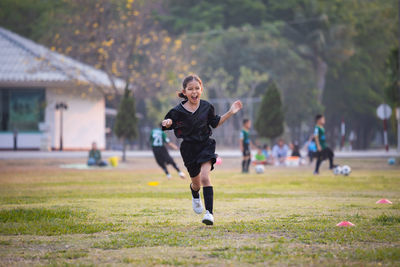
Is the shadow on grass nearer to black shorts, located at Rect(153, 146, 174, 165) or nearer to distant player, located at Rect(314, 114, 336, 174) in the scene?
black shorts, located at Rect(153, 146, 174, 165)

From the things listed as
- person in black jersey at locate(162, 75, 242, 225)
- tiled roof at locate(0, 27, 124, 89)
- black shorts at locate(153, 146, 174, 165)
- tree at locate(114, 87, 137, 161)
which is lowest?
black shorts at locate(153, 146, 174, 165)

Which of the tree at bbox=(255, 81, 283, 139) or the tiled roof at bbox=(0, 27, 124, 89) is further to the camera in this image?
the tiled roof at bbox=(0, 27, 124, 89)

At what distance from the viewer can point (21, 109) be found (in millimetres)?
43344

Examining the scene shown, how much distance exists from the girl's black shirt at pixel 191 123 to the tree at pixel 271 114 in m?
27.2

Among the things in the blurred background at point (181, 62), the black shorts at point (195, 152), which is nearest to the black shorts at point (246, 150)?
the black shorts at point (195, 152)

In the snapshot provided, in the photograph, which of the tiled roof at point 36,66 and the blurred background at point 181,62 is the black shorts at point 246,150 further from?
the tiled roof at point 36,66

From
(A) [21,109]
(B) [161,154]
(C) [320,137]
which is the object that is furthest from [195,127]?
(A) [21,109]

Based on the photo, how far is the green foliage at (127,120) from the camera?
33.9 m

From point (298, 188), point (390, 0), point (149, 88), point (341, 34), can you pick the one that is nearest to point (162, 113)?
point (149, 88)

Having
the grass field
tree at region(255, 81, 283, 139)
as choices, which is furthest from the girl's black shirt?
tree at region(255, 81, 283, 139)

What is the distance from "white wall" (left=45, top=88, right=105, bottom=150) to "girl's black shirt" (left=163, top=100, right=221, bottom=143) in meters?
36.0

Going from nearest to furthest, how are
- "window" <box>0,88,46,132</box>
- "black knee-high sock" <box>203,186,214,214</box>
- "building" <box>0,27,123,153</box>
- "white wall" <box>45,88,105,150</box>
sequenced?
"black knee-high sock" <box>203,186,214,214</box> → "building" <box>0,27,123,153</box> → "window" <box>0,88,46,132</box> → "white wall" <box>45,88,105,150</box>

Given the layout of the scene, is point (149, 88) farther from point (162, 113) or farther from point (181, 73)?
point (162, 113)

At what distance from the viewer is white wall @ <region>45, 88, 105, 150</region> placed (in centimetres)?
4378
